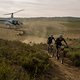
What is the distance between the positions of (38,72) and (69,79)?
1725mm

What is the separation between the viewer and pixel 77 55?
16.9m

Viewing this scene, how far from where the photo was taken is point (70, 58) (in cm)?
1742

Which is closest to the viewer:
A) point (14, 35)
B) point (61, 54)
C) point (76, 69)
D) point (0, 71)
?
point (0, 71)

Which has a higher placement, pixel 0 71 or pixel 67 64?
pixel 0 71

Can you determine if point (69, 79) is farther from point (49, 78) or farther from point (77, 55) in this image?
point (77, 55)

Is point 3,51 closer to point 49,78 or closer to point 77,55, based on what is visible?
point 49,78

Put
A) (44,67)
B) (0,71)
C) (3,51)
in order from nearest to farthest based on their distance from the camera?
(0,71)
(44,67)
(3,51)

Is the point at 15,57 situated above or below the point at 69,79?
above

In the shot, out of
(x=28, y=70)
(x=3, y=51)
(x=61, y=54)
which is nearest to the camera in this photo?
(x=28, y=70)

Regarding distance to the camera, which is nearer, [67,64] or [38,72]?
[38,72]

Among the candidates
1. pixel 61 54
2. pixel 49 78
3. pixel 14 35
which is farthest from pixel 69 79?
pixel 14 35

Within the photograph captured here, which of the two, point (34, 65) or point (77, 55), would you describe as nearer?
point (34, 65)

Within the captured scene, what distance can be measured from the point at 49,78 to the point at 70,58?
592 centimetres

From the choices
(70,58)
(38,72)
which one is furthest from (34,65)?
(70,58)
